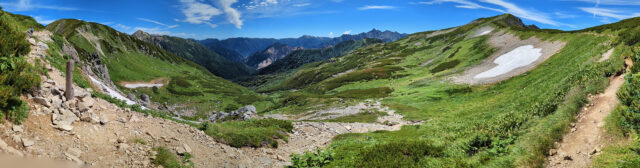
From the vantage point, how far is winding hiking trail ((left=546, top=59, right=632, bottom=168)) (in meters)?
11.9

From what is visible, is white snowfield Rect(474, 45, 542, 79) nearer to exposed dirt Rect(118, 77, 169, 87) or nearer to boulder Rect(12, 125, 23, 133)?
boulder Rect(12, 125, 23, 133)

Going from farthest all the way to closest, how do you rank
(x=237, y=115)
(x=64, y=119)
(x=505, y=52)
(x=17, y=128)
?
(x=505, y=52) → (x=237, y=115) → (x=64, y=119) → (x=17, y=128)

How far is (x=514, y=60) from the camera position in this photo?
6234 centimetres

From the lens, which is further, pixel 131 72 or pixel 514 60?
pixel 131 72

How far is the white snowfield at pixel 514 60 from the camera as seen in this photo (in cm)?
5616

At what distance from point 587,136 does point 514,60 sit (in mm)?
59007

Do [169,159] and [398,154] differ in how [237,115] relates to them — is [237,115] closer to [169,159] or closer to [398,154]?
[169,159]

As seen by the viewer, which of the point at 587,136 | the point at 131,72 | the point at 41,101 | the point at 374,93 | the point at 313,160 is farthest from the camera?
the point at 131,72

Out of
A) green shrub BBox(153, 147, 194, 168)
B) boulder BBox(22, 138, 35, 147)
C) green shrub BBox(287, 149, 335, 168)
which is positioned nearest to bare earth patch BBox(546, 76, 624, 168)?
green shrub BBox(287, 149, 335, 168)

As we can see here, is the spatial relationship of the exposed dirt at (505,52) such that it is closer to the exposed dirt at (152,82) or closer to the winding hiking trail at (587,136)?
the winding hiking trail at (587,136)

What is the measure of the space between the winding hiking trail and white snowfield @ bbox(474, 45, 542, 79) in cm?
4415

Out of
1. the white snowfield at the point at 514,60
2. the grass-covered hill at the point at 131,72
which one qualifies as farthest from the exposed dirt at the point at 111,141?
the grass-covered hill at the point at 131,72

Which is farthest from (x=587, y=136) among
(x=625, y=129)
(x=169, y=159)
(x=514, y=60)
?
(x=514, y=60)

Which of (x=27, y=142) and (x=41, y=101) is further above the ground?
(x=41, y=101)
